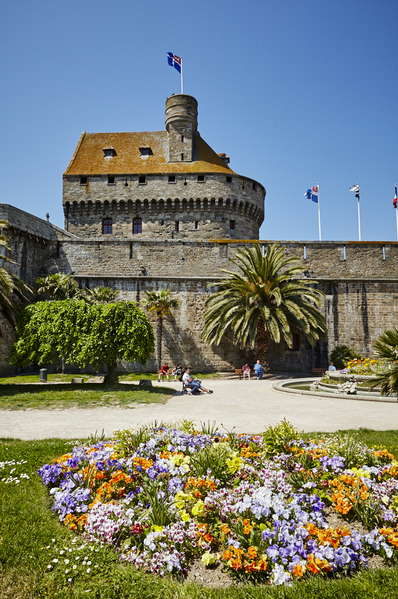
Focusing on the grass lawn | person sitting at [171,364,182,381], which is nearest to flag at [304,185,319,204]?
person sitting at [171,364,182,381]

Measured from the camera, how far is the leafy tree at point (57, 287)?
69.8 ft

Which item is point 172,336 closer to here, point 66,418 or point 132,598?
point 66,418

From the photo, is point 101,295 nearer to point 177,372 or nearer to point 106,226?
point 177,372

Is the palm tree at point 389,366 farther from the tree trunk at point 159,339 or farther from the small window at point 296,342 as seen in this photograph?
the tree trunk at point 159,339

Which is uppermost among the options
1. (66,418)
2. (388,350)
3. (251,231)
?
(251,231)

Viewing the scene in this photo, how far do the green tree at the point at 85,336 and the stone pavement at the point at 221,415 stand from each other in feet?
9.72

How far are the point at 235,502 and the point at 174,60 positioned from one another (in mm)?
38924

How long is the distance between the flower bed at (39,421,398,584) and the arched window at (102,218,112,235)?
2969cm

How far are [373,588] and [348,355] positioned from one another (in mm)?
20900

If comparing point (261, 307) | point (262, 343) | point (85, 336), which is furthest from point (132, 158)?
point (85, 336)

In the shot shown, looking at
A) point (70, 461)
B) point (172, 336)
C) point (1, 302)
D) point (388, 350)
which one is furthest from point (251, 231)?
point (70, 461)

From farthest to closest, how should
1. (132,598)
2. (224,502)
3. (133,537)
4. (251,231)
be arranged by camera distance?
1. (251,231)
2. (224,502)
3. (133,537)
4. (132,598)

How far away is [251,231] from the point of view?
1336 inches

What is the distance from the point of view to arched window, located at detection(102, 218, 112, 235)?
33.2 metres
